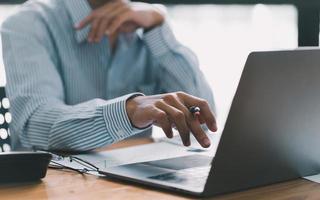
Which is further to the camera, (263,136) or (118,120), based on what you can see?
(118,120)

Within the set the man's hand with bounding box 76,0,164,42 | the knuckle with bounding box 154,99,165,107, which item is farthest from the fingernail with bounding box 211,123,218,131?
the man's hand with bounding box 76,0,164,42

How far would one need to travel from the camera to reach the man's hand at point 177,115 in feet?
Answer: 3.43

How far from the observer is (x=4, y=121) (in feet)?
4.68

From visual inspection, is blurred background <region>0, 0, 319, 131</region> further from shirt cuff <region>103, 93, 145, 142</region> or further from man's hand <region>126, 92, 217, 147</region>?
man's hand <region>126, 92, 217, 147</region>

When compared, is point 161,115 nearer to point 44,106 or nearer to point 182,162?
point 182,162

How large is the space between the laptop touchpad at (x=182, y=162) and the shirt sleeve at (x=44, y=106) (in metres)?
0.19

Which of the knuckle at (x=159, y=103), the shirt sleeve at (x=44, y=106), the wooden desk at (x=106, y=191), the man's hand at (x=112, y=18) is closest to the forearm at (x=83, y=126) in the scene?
the shirt sleeve at (x=44, y=106)

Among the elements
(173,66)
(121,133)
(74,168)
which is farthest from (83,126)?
(173,66)

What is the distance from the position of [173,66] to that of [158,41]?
0.10m

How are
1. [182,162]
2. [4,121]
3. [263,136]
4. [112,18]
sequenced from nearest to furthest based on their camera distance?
1. [263,136]
2. [182,162]
3. [4,121]
4. [112,18]

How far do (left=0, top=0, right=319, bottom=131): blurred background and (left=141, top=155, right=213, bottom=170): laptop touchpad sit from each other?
1.53 m

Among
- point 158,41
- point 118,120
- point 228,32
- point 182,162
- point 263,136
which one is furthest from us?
point 228,32

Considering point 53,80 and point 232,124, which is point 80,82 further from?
point 232,124

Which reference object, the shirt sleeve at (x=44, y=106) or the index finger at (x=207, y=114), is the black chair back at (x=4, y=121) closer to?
the shirt sleeve at (x=44, y=106)
